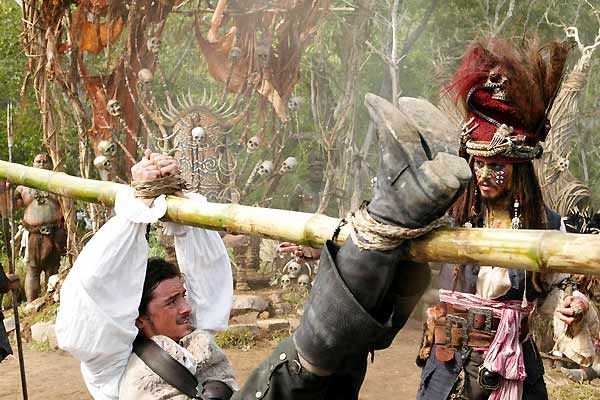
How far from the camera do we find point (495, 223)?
3289 millimetres

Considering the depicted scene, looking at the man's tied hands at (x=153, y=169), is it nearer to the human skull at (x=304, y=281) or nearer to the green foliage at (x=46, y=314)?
the human skull at (x=304, y=281)

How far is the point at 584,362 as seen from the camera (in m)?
5.35

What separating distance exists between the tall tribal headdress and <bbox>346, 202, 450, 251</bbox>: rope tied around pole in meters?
1.86

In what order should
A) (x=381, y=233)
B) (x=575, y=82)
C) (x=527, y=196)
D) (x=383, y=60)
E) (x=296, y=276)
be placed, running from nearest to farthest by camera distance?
(x=381, y=233), (x=527, y=196), (x=575, y=82), (x=296, y=276), (x=383, y=60)

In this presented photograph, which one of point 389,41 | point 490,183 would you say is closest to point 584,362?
point 490,183

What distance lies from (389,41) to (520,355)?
12089mm

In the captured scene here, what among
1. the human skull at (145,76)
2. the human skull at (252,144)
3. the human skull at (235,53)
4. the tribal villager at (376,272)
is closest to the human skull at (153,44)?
the human skull at (145,76)

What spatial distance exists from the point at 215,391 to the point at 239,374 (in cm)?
521

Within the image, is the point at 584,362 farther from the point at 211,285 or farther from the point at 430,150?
the point at 430,150

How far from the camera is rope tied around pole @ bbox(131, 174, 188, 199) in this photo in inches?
92.0

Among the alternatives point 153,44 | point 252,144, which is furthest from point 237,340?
point 153,44

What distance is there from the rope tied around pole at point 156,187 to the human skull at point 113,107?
7363 millimetres

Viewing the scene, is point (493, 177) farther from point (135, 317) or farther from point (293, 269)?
point (293, 269)

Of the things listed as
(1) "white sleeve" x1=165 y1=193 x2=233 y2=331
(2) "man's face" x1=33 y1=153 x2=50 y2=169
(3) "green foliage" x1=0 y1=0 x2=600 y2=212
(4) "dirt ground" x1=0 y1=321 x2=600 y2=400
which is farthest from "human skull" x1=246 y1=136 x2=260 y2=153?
(1) "white sleeve" x1=165 y1=193 x2=233 y2=331
